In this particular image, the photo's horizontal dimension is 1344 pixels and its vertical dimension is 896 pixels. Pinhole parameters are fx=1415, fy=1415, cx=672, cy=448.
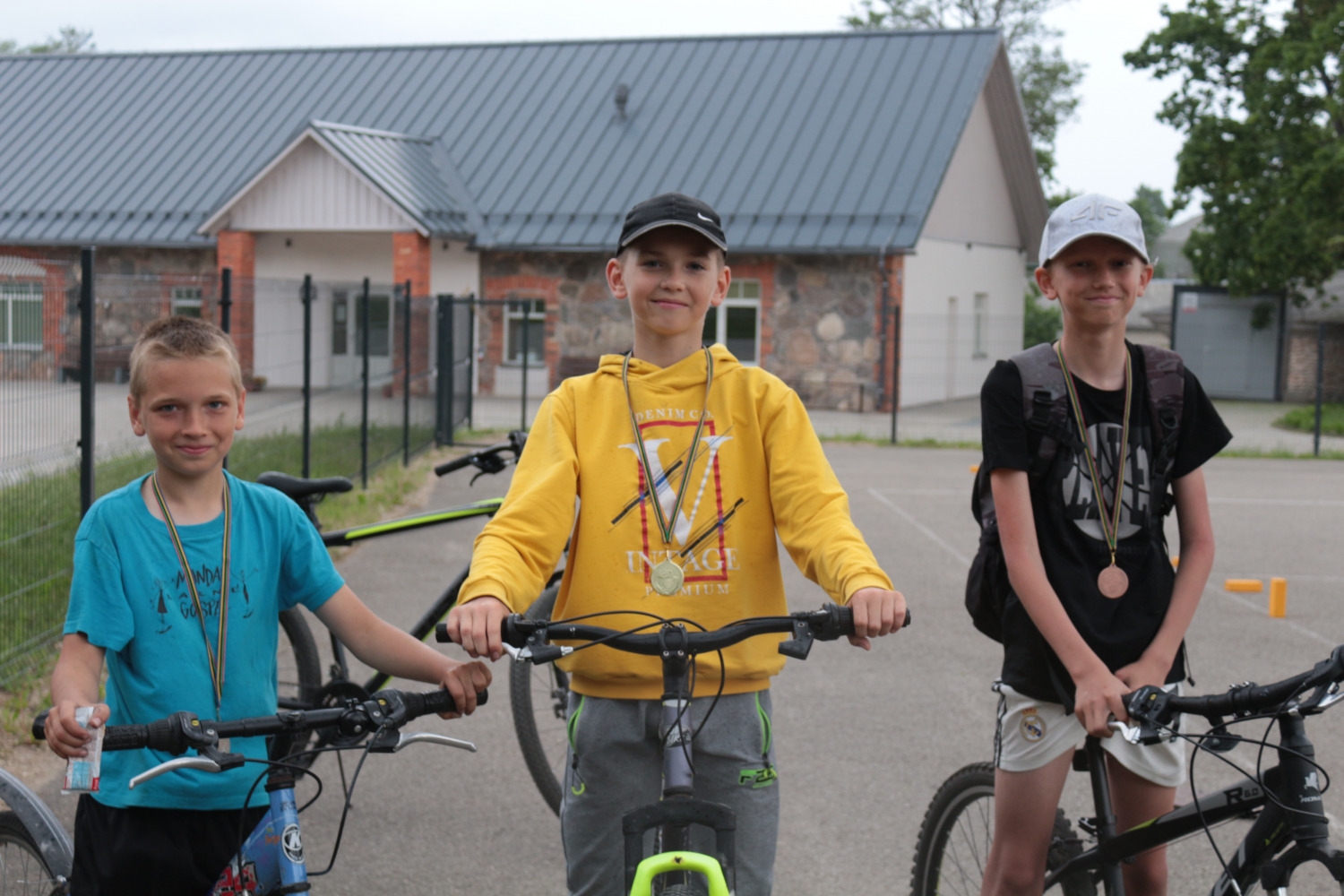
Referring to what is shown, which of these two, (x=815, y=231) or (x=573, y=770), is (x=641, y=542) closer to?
(x=573, y=770)

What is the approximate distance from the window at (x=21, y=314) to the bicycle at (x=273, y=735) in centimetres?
401

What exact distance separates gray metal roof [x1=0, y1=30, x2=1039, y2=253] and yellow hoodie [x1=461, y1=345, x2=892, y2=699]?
21.9m

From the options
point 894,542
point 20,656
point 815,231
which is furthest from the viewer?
point 815,231

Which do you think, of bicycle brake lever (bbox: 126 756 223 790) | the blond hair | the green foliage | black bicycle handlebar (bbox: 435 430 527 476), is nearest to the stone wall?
the green foliage

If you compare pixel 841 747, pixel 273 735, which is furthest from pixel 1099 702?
pixel 841 747

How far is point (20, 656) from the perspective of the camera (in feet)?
20.2

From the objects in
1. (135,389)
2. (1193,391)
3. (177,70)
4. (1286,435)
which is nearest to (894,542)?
(1193,391)

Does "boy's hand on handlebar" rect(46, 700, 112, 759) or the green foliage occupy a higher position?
the green foliage

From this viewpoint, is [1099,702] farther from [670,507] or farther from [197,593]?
[197,593]

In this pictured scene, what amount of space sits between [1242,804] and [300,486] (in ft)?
10.4

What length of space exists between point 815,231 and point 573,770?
2267 cm

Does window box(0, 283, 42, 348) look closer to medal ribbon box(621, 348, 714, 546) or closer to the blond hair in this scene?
the blond hair

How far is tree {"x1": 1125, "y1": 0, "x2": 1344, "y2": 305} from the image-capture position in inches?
1084

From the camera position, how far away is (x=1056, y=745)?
9.99 ft
